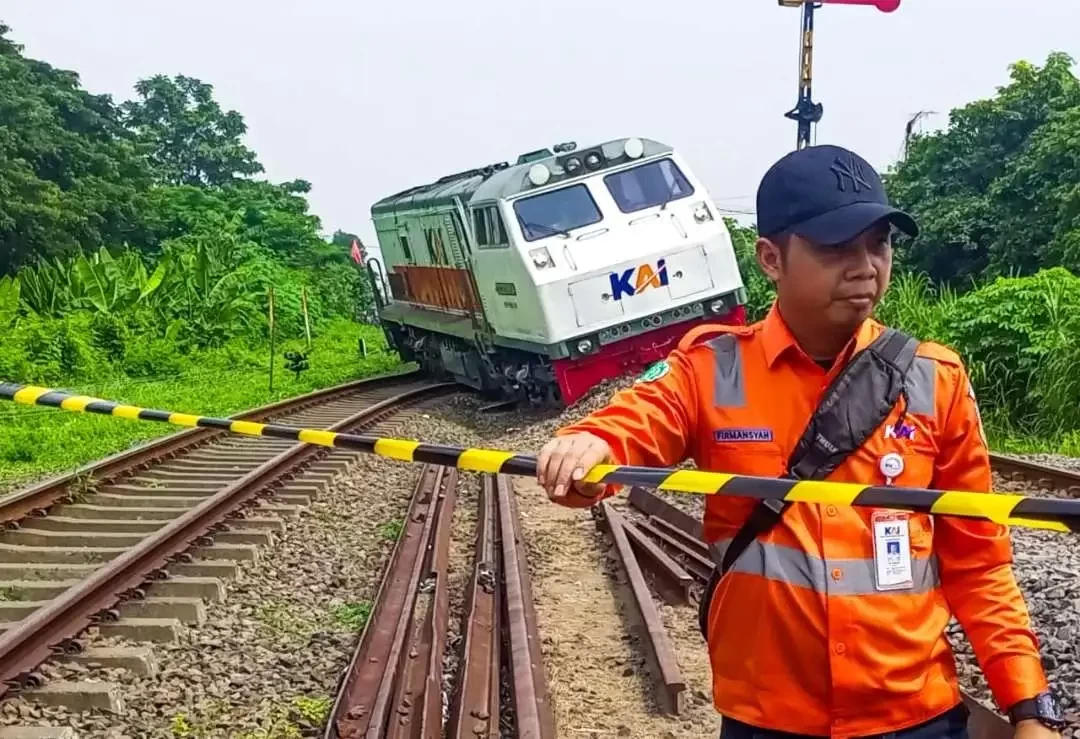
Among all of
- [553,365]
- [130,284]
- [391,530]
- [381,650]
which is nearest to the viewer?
[381,650]

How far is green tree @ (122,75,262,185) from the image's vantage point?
194 ft

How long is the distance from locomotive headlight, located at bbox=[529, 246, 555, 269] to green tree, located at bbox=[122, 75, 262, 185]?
155 feet

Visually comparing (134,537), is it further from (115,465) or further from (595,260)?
(595,260)

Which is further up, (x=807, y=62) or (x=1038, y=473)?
(x=807, y=62)

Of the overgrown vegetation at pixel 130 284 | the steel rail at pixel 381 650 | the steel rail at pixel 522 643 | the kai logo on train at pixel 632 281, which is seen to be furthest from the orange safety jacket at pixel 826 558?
the kai logo on train at pixel 632 281

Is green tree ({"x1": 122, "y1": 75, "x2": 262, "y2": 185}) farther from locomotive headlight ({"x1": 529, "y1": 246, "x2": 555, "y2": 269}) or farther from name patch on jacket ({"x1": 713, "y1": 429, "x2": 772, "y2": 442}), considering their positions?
name patch on jacket ({"x1": 713, "y1": 429, "x2": 772, "y2": 442})

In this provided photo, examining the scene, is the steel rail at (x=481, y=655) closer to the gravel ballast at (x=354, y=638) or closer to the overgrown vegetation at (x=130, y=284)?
the gravel ballast at (x=354, y=638)

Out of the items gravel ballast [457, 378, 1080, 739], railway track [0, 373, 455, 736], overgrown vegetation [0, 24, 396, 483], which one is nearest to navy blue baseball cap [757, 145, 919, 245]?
gravel ballast [457, 378, 1080, 739]

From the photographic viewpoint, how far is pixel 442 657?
5539 millimetres

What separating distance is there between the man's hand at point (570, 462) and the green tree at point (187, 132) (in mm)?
59299

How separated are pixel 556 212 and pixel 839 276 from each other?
13.1 metres

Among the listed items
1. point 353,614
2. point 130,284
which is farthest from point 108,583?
point 130,284

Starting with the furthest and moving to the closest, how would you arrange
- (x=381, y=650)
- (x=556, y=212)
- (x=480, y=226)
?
(x=480, y=226) → (x=556, y=212) → (x=381, y=650)

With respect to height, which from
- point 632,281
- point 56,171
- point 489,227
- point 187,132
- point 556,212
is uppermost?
point 187,132
